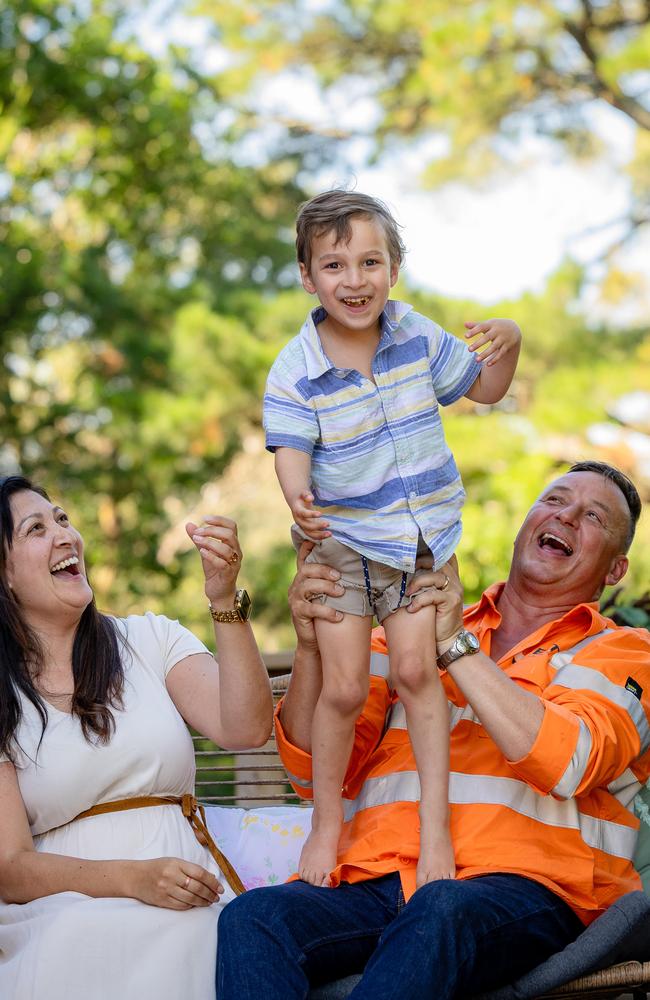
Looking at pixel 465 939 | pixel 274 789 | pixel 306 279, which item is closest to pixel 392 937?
pixel 465 939

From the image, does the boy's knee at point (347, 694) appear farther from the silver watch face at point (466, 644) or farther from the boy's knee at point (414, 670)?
the silver watch face at point (466, 644)

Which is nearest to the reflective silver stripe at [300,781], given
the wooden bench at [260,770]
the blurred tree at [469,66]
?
the wooden bench at [260,770]

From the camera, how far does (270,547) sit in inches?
469

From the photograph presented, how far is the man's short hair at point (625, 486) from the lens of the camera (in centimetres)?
268

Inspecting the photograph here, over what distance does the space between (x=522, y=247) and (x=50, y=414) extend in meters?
4.22

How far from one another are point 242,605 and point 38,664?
45 cm

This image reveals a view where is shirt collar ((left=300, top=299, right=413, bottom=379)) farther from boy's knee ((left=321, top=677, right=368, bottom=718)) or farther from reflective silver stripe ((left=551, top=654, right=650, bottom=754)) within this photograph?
reflective silver stripe ((left=551, top=654, right=650, bottom=754))

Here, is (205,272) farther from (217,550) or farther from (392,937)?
(392,937)

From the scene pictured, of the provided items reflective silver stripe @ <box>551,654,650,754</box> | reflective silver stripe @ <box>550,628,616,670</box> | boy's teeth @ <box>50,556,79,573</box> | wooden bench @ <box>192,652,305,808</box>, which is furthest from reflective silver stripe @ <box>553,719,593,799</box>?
boy's teeth @ <box>50,556,79,573</box>

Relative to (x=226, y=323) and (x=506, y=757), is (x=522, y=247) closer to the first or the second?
(x=226, y=323)

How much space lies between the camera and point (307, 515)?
6.65 feet

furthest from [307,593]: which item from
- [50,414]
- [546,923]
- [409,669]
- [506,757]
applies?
[50,414]

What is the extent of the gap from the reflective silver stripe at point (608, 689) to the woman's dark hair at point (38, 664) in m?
0.86

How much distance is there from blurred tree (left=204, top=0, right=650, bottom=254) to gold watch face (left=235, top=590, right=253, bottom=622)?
717 cm
